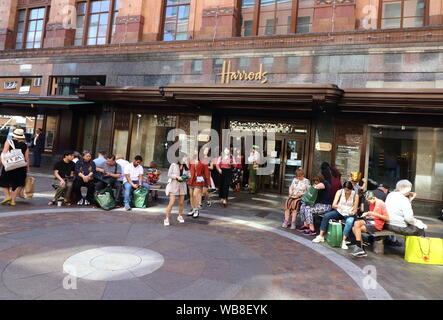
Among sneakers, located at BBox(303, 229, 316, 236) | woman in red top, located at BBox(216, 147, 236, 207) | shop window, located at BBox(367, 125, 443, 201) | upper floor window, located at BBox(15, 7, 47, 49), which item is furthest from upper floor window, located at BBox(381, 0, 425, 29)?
upper floor window, located at BBox(15, 7, 47, 49)

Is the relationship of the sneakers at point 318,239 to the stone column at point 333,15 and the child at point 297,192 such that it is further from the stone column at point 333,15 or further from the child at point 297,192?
the stone column at point 333,15

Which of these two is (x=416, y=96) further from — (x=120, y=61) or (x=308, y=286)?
(x=120, y=61)

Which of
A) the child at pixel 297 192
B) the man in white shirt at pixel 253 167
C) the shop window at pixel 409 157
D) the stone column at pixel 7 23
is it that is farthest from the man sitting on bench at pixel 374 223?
the stone column at pixel 7 23

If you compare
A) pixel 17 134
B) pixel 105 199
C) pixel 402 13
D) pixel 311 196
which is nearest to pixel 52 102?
pixel 17 134

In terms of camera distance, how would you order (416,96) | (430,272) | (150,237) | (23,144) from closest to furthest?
(430,272) < (150,237) < (23,144) < (416,96)

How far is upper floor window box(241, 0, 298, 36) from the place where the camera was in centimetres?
1238

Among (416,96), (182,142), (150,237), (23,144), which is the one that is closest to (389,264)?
(150,237)

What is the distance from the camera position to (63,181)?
7770 millimetres

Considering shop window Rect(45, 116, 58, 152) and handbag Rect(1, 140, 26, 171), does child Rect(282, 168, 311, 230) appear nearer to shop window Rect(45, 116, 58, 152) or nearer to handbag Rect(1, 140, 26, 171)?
handbag Rect(1, 140, 26, 171)

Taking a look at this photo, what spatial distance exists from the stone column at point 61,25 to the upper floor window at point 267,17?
9895mm

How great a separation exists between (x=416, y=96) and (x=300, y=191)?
16.8ft

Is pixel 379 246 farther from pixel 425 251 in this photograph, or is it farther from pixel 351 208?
pixel 351 208

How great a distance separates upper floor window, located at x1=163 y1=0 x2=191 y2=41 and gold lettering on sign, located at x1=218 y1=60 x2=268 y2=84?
Result: 3.00 meters

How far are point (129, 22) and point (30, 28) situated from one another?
7.85m
